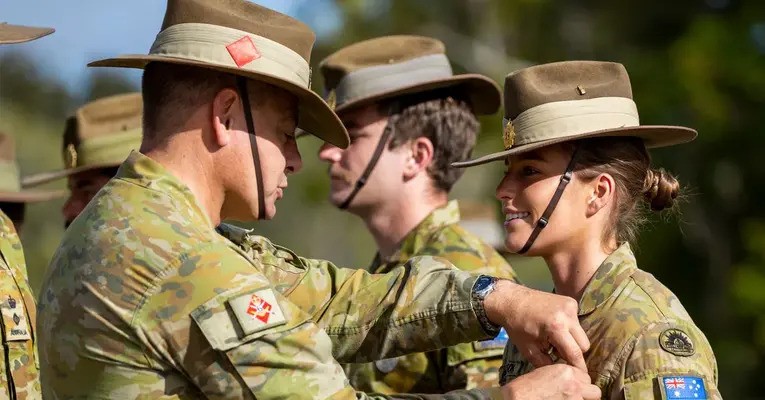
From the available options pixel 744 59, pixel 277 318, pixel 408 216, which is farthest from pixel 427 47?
pixel 744 59

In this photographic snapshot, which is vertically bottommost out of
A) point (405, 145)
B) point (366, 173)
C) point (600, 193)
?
point (366, 173)

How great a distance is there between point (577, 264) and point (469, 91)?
7.28ft

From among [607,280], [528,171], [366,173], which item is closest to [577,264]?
[607,280]

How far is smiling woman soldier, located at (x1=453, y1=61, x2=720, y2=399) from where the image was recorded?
4.38 metres

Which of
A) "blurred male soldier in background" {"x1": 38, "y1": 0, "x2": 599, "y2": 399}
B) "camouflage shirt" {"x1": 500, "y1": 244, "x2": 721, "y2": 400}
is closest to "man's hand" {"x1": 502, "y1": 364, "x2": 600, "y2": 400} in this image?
"blurred male soldier in background" {"x1": 38, "y1": 0, "x2": 599, "y2": 399}

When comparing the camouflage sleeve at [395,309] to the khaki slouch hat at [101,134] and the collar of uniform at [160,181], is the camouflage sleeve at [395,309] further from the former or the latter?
the khaki slouch hat at [101,134]

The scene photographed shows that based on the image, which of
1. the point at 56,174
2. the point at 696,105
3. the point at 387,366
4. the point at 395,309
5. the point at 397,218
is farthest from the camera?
the point at 696,105

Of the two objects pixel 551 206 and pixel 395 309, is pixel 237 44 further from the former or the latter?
pixel 551 206

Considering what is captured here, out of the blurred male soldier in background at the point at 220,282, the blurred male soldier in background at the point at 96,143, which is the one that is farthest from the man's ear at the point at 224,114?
the blurred male soldier in background at the point at 96,143

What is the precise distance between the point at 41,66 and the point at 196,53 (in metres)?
27.5

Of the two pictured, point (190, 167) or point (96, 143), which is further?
point (96, 143)

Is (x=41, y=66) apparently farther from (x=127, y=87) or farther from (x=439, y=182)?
(x=439, y=182)

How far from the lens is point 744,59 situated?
15.4 metres

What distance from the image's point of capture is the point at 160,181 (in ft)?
12.3
